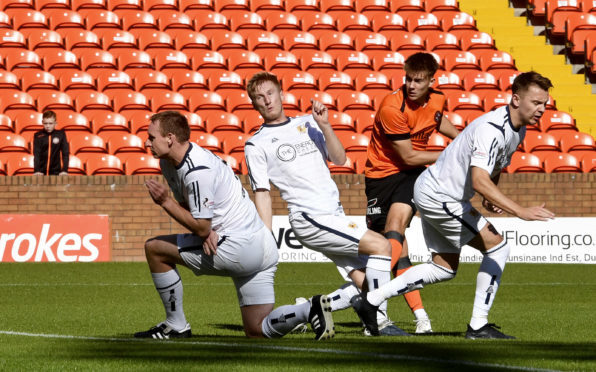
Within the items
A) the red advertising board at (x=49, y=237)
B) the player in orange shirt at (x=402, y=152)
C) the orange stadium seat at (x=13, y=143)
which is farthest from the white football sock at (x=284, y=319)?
the orange stadium seat at (x=13, y=143)

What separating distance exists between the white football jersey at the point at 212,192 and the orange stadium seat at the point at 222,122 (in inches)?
499

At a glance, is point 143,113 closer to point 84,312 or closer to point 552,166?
point 552,166

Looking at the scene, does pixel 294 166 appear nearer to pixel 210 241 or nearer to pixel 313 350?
pixel 210 241

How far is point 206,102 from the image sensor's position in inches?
802

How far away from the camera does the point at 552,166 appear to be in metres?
19.3

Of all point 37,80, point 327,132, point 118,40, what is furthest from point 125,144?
point 327,132

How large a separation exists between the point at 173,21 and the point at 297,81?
3.55 m

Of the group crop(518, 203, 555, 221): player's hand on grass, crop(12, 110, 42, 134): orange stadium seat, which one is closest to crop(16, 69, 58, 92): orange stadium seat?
crop(12, 110, 42, 134): orange stadium seat

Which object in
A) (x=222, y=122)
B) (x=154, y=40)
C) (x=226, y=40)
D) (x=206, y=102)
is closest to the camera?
(x=222, y=122)

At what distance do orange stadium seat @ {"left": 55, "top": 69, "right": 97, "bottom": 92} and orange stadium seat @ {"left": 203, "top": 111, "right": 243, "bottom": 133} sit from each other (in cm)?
259

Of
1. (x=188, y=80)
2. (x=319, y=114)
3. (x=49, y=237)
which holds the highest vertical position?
(x=188, y=80)

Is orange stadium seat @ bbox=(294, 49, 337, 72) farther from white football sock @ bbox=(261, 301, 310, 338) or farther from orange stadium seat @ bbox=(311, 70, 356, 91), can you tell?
white football sock @ bbox=(261, 301, 310, 338)

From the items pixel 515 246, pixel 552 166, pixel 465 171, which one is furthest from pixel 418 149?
pixel 552 166

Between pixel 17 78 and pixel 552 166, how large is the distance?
34.9 ft
